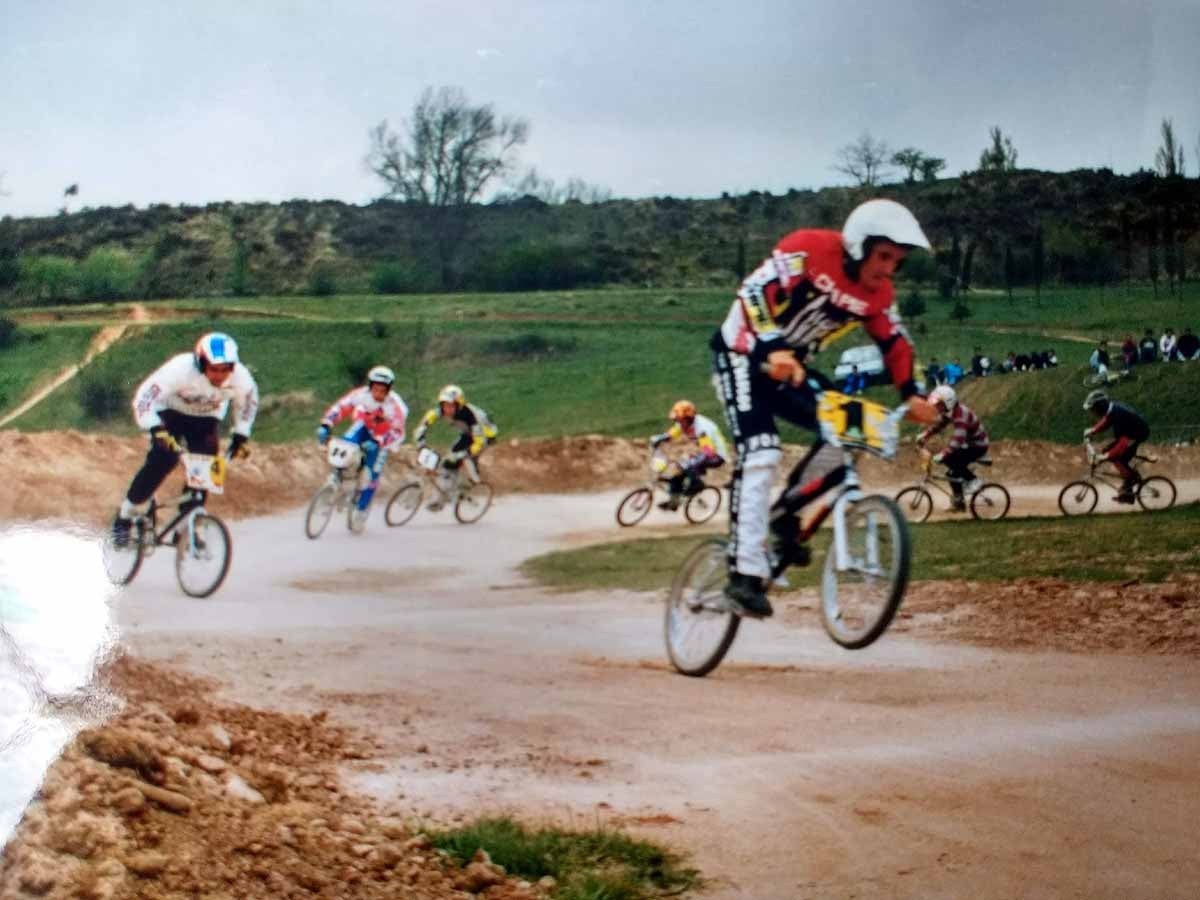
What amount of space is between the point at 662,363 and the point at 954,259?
1.40 meters

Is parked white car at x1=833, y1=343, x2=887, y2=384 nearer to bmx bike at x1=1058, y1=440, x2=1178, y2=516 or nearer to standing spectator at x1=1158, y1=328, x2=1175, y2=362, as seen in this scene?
bmx bike at x1=1058, y1=440, x2=1178, y2=516

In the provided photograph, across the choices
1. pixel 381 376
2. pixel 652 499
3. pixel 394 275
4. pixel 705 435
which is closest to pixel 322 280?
pixel 394 275

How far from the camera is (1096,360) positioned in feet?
20.9

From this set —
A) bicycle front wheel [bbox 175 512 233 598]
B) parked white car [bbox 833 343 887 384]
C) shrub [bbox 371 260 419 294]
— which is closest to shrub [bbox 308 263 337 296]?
shrub [bbox 371 260 419 294]

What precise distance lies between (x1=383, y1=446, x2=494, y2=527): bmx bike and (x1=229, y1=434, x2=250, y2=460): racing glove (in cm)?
98

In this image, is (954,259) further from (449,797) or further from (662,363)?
(449,797)

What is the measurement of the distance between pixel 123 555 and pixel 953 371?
3.33 m

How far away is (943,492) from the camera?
6117mm

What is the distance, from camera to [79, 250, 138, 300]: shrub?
626 cm

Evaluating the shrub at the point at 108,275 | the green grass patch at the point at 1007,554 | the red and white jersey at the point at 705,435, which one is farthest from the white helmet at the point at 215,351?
the red and white jersey at the point at 705,435

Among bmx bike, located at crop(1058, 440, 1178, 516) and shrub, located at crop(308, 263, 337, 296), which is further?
shrub, located at crop(308, 263, 337, 296)

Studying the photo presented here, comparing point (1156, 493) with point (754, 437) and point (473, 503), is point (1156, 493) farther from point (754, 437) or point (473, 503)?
point (473, 503)

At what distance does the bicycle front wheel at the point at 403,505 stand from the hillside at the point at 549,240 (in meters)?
1.27

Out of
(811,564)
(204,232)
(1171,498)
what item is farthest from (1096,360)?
(204,232)
